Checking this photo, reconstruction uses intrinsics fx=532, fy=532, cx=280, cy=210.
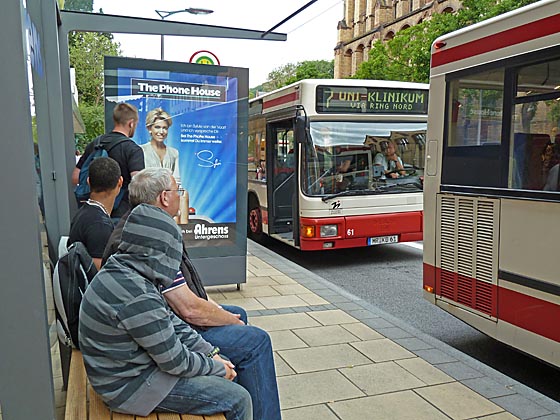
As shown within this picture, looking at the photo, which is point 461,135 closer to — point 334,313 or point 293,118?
point 334,313

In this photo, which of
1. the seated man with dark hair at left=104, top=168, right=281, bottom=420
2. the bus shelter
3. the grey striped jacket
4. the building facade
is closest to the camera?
the bus shelter

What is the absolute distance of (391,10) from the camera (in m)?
48.8

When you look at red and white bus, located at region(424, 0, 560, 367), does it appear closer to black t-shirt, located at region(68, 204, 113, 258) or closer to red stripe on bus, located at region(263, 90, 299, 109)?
black t-shirt, located at region(68, 204, 113, 258)

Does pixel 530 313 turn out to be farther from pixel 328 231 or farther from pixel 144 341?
pixel 328 231

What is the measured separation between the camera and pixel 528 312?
4188 mm

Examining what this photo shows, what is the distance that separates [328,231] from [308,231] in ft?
1.07

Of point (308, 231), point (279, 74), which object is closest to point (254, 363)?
point (308, 231)

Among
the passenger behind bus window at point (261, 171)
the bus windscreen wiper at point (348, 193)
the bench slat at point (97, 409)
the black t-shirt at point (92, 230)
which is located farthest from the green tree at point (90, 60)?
the bench slat at point (97, 409)

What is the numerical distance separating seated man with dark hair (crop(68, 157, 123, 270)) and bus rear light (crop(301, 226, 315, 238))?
197 inches

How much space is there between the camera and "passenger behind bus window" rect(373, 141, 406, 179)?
350 inches

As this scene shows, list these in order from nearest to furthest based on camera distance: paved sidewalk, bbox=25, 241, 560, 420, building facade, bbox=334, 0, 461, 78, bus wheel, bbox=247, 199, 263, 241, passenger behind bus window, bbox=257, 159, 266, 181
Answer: paved sidewalk, bbox=25, 241, 560, 420 < passenger behind bus window, bbox=257, 159, 266, 181 < bus wheel, bbox=247, 199, 263, 241 < building facade, bbox=334, 0, 461, 78

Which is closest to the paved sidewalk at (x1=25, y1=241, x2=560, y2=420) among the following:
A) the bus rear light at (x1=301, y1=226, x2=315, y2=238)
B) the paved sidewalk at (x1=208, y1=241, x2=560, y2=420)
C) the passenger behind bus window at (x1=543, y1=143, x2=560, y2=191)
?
the paved sidewalk at (x1=208, y1=241, x2=560, y2=420)

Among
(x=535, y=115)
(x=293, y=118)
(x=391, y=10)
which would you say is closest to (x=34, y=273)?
(x=535, y=115)

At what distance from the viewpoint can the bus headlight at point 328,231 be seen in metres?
8.42
